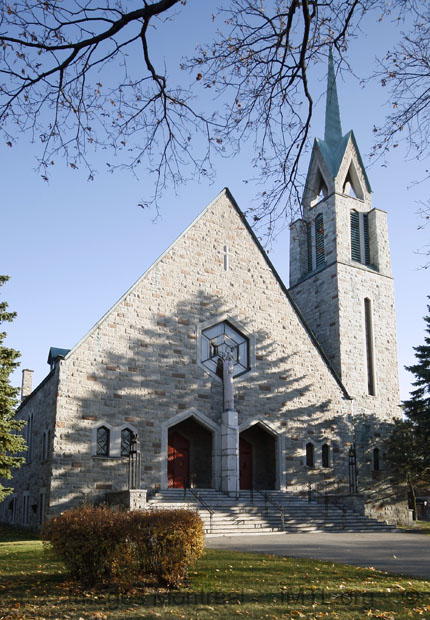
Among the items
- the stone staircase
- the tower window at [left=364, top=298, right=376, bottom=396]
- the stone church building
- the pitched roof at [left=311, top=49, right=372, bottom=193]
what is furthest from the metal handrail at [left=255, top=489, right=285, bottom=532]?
the pitched roof at [left=311, top=49, right=372, bottom=193]

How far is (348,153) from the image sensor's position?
34500mm

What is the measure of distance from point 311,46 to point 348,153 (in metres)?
27.8

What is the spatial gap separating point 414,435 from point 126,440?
14351 mm

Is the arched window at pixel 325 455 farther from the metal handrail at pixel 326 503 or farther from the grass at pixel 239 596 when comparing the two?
the grass at pixel 239 596

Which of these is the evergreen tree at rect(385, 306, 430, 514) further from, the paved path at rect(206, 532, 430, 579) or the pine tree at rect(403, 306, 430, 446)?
the paved path at rect(206, 532, 430, 579)

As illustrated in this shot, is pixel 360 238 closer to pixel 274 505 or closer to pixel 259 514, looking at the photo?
pixel 274 505

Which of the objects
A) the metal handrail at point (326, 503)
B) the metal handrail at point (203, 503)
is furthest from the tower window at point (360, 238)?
the metal handrail at point (203, 503)

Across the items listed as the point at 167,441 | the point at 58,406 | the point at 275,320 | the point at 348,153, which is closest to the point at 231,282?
the point at 275,320

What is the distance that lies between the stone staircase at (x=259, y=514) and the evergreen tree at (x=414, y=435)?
6070 mm

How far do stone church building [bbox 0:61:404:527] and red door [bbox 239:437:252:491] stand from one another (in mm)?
65

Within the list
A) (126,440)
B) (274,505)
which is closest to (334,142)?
(274,505)

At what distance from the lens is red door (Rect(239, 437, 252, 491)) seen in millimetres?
26531

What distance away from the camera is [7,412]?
1964 centimetres

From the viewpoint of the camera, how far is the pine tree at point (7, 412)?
19.3m
